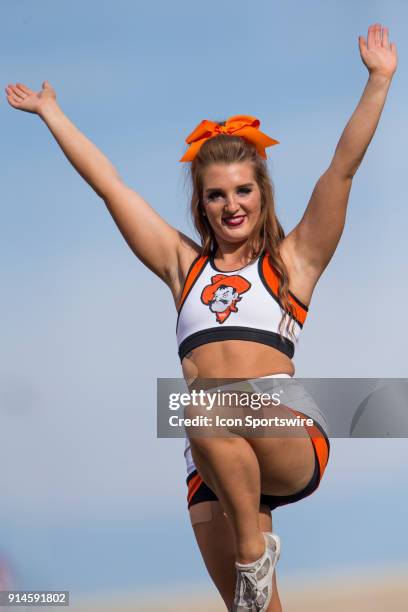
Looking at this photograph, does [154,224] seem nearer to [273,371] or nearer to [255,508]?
[273,371]

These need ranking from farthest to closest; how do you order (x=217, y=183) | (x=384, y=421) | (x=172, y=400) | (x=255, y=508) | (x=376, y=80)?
(x=384, y=421) < (x=172, y=400) < (x=217, y=183) < (x=376, y=80) < (x=255, y=508)

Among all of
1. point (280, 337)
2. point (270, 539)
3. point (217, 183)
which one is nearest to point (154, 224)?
point (217, 183)

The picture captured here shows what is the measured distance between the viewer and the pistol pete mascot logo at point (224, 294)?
3195 millimetres

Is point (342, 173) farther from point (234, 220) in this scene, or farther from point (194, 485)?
point (194, 485)

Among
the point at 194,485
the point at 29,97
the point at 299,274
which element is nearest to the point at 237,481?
the point at 194,485

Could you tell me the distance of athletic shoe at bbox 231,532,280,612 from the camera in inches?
113

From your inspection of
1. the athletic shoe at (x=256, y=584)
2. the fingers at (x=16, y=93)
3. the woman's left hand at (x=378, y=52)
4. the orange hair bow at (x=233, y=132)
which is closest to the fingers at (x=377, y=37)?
the woman's left hand at (x=378, y=52)

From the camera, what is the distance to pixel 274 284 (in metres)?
3.26

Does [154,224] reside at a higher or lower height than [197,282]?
higher

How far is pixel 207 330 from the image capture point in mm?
3189

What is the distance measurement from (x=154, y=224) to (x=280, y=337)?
0.61m

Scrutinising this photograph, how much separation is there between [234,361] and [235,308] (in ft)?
0.60

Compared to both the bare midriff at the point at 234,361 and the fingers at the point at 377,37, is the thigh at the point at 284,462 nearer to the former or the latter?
the bare midriff at the point at 234,361

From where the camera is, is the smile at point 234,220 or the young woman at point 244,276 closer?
the young woman at point 244,276
